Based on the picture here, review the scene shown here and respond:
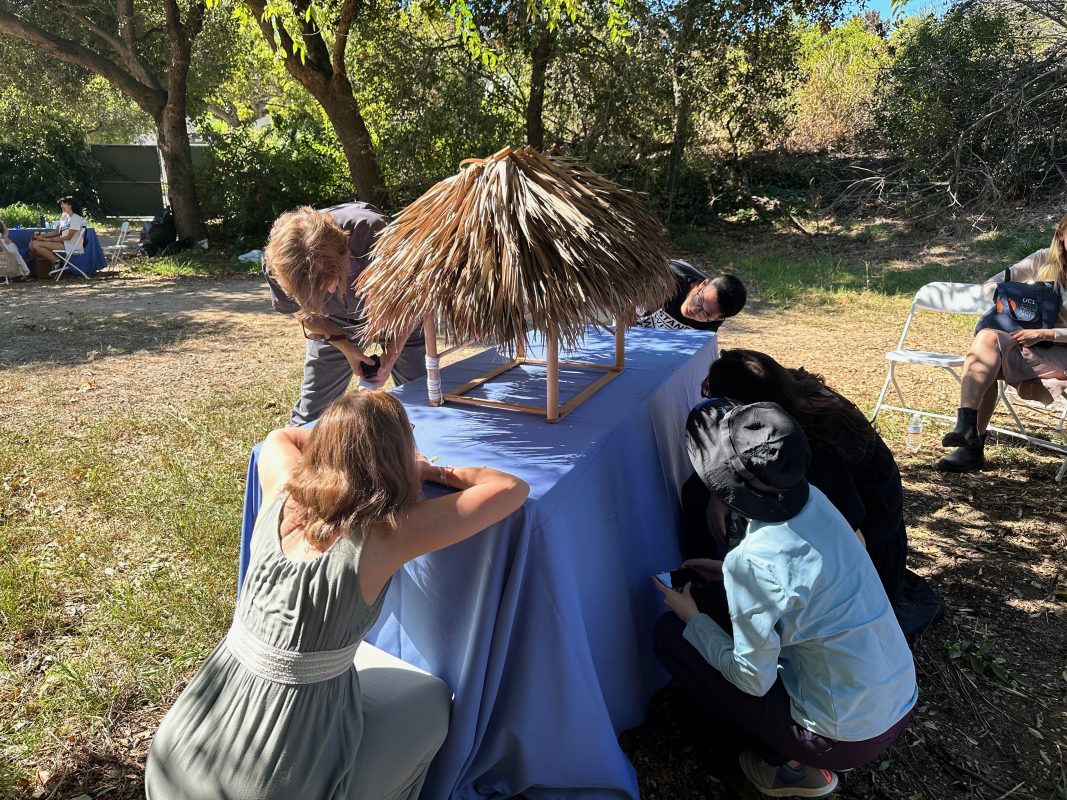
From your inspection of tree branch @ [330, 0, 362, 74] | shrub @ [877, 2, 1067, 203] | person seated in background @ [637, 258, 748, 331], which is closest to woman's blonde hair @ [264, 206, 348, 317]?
person seated in background @ [637, 258, 748, 331]

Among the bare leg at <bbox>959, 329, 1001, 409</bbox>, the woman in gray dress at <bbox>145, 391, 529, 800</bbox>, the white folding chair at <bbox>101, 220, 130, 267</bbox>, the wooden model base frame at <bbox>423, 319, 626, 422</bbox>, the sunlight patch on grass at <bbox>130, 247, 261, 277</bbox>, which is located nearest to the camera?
the woman in gray dress at <bbox>145, 391, 529, 800</bbox>

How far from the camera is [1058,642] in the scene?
2.81 meters

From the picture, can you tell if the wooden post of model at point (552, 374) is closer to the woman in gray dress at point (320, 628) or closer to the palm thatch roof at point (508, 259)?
the palm thatch roof at point (508, 259)

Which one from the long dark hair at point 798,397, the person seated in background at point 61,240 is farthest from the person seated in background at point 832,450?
the person seated in background at point 61,240

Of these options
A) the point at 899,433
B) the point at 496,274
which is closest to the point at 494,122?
the point at 899,433

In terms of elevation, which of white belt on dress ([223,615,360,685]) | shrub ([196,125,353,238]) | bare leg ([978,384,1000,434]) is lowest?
white belt on dress ([223,615,360,685])

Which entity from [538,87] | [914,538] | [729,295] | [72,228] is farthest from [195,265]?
[914,538]

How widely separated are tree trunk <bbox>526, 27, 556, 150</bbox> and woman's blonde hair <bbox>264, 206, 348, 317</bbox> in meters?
9.32

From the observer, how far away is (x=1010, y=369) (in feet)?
13.4

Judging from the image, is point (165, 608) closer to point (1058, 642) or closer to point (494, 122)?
point (1058, 642)

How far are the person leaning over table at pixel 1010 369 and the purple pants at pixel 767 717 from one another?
2784 mm

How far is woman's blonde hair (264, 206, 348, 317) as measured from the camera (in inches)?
105

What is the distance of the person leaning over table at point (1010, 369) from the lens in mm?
4000

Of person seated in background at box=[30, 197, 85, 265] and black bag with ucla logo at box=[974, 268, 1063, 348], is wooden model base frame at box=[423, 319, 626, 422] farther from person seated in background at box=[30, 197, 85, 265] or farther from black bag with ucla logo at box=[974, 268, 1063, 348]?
person seated in background at box=[30, 197, 85, 265]
